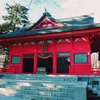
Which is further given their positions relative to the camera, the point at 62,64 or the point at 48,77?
the point at 62,64

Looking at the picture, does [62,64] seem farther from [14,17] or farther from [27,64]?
[14,17]

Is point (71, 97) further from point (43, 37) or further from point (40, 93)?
point (43, 37)

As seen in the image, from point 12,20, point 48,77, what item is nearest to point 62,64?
point 48,77

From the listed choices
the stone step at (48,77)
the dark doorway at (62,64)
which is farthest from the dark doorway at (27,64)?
the dark doorway at (62,64)

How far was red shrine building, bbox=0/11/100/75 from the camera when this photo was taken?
555 inches

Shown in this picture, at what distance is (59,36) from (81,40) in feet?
6.42

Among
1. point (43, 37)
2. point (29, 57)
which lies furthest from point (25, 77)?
point (43, 37)

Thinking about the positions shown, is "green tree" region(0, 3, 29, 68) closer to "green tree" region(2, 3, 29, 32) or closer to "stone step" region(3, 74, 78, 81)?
"green tree" region(2, 3, 29, 32)

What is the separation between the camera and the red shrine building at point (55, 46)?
46.2 ft

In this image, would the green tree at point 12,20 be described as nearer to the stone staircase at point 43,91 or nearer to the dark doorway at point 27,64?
the dark doorway at point 27,64

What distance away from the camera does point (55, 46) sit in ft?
51.3

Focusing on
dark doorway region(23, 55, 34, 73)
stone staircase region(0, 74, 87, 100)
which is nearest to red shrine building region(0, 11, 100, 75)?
dark doorway region(23, 55, 34, 73)

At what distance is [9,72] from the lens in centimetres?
1678

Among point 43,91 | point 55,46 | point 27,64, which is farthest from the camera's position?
point 27,64
